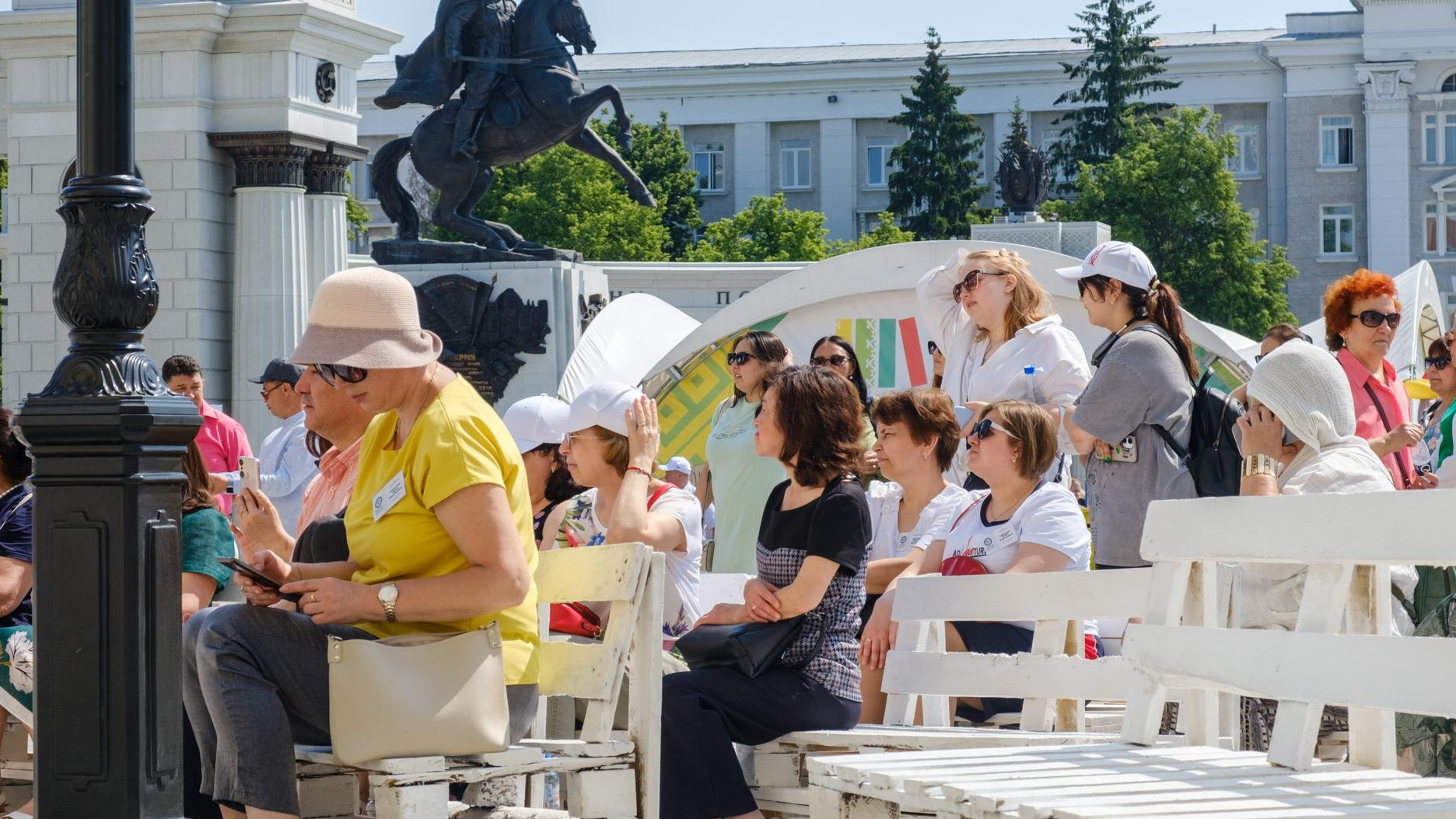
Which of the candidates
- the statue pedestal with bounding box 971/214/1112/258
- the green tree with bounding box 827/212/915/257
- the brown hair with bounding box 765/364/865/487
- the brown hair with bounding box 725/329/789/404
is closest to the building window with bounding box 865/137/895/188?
the green tree with bounding box 827/212/915/257

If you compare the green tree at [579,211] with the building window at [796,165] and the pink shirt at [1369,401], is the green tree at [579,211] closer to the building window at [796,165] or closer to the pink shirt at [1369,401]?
the building window at [796,165]

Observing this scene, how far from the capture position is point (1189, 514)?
432 cm

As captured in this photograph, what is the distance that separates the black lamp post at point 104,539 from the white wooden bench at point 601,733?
1.34 ft

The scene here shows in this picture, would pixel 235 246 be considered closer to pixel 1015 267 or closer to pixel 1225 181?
pixel 1015 267

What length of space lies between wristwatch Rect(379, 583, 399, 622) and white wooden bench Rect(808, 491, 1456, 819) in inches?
36.7

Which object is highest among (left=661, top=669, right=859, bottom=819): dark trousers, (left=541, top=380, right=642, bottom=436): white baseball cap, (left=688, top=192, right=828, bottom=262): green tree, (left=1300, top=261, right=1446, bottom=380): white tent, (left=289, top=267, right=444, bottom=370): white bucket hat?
(left=688, top=192, right=828, bottom=262): green tree

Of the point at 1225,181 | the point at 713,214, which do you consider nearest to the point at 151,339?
the point at 1225,181

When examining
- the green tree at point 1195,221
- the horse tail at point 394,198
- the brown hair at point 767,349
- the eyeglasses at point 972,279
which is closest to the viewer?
the eyeglasses at point 972,279

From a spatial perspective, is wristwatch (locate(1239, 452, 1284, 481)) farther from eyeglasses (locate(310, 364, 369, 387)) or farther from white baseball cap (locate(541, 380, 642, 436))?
eyeglasses (locate(310, 364, 369, 387))

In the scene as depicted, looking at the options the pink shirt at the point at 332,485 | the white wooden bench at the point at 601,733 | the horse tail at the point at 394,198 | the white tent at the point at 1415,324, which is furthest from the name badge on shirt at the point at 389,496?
the horse tail at the point at 394,198

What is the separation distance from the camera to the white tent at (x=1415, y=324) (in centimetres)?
1602

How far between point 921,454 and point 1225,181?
53783 millimetres

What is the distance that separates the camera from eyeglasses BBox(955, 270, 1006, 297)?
7.48 m

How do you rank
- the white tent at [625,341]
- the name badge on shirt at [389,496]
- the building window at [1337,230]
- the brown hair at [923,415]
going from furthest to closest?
the building window at [1337,230]
the white tent at [625,341]
the brown hair at [923,415]
the name badge on shirt at [389,496]
